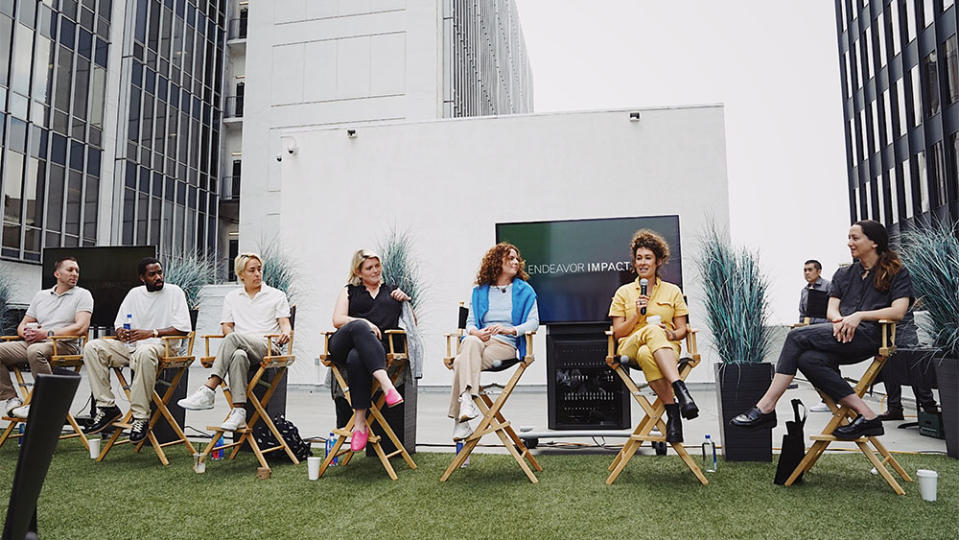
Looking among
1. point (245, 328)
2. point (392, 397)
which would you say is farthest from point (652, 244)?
point (245, 328)

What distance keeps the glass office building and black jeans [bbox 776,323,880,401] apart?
1295 centimetres

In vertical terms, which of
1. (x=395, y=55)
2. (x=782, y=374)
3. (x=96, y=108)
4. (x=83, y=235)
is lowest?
(x=782, y=374)

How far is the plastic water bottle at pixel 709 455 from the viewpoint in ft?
11.9

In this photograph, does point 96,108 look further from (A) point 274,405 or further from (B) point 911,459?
(B) point 911,459

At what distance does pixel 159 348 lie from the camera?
4184mm

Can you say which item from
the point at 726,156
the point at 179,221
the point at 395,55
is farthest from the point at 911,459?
the point at 179,221

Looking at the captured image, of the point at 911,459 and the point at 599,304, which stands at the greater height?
the point at 599,304

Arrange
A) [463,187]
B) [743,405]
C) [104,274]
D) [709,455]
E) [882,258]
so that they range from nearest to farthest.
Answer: [882,258] < [743,405] < [709,455] < [104,274] < [463,187]

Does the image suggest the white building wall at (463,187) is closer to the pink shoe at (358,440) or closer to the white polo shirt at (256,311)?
the white polo shirt at (256,311)

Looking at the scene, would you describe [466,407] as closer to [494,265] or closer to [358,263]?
[494,265]

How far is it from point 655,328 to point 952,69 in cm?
1753

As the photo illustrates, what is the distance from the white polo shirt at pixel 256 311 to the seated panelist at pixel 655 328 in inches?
83.8

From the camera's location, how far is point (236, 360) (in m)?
3.83

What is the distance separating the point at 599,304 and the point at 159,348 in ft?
10.2
